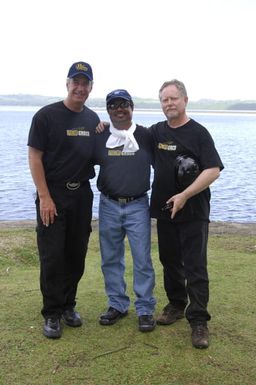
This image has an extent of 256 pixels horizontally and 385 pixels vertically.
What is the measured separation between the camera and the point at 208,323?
5770 millimetres

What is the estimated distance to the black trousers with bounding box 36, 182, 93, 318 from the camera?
5.36m

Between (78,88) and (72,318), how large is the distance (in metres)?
2.53

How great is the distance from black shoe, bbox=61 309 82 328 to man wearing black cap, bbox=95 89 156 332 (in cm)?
26

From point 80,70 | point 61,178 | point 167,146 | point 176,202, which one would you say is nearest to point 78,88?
point 80,70

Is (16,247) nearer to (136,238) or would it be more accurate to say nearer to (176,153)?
(136,238)

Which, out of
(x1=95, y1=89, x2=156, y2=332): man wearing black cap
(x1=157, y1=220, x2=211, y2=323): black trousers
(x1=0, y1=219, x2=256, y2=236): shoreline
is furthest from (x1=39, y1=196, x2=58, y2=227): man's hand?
(x1=0, y1=219, x2=256, y2=236): shoreline

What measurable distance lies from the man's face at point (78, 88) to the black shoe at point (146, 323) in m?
2.43

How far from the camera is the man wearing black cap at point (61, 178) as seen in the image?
5.18 m

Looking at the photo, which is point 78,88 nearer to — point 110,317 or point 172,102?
point 172,102

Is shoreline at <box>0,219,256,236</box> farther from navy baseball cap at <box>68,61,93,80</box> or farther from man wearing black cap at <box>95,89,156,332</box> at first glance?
navy baseball cap at <box>68,61,93,80</box>

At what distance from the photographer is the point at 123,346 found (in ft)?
16.9

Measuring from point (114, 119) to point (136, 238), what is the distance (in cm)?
131

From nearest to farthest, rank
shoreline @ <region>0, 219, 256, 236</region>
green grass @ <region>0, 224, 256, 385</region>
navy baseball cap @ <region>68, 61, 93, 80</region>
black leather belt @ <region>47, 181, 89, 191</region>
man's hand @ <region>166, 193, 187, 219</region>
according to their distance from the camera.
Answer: green grass @ <region>0, 224, 256, 385</region>, man's hand @ <region>166, 193, 187, 219</region>, navy baseball cap @ <region>68, 61, 93, 80</region>, black leather belt @ <region>47, 181, 89, 191</region>, shoreline @ <region>0, 219, 256, 236</region>

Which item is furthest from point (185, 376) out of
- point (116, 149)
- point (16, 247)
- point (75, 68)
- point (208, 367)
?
point (16, 247)
